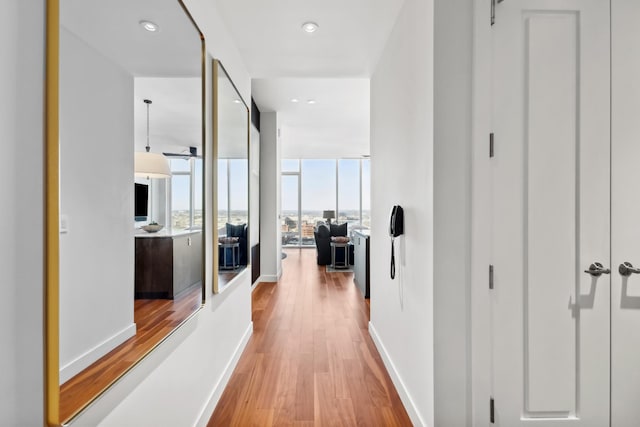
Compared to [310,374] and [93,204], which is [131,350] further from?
[310,374]

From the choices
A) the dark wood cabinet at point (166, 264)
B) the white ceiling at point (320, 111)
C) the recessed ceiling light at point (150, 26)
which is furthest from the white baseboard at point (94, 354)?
the white ceiling at point (320, 111)

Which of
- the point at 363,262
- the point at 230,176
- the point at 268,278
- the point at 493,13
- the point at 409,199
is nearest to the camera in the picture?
Result: the point at 493,13

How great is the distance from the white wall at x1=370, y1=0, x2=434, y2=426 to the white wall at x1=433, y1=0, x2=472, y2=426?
0.13ft

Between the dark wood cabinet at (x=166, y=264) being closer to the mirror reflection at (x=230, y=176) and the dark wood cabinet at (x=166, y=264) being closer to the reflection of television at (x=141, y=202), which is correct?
the reflection of television at (x=141, y=202)

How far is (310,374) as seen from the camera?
238cm

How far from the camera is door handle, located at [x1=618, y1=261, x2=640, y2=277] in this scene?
1502 mm

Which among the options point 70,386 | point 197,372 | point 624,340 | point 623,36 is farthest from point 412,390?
point 623,36

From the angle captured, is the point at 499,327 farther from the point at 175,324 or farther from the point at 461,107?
the point at 175,324

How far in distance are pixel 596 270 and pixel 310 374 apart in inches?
73.2

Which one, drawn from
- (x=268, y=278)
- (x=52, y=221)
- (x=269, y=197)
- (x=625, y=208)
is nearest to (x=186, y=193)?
(x=52, y=221)

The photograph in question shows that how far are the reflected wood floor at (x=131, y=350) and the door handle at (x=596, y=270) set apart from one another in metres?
1.88

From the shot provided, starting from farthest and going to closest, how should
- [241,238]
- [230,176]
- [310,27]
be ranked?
[241,238], [230,176], [310,27]

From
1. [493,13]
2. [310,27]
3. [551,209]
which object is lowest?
[551,209]

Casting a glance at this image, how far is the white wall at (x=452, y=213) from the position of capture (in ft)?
4.98
